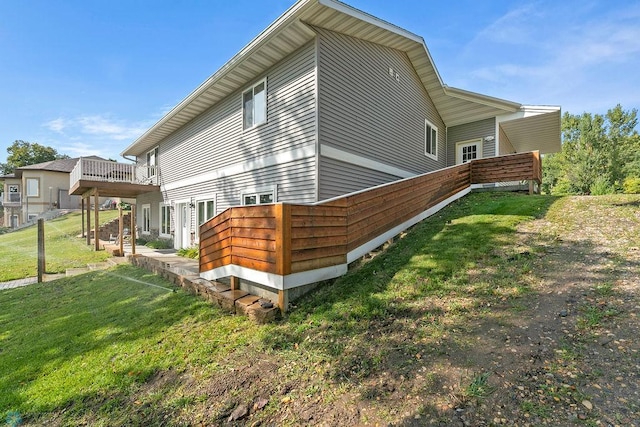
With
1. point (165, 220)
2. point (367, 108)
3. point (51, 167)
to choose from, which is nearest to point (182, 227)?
point (165, 220)

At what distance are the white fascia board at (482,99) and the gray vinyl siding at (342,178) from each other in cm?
590

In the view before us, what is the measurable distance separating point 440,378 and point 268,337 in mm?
2266

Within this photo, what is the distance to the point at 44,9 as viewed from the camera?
1006 cm

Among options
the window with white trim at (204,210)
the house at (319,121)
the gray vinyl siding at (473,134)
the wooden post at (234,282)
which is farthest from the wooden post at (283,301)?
the gray vinyl siding at (473,134)

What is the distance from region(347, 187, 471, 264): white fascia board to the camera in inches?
229

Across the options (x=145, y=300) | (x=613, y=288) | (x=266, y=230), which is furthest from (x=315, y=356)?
(x=145, y=300)

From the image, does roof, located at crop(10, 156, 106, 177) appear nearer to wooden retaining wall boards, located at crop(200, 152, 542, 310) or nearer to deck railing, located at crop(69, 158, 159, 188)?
deck railing, located at crop(69, 158, 159, 188)

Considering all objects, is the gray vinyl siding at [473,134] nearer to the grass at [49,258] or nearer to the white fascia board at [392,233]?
the white fascia board at [392,233]

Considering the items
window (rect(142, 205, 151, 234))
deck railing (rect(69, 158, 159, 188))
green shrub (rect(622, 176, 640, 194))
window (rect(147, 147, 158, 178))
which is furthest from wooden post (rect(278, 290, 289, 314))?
green shrub (rect(622, 176, 640, 194))

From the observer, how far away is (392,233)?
690cm

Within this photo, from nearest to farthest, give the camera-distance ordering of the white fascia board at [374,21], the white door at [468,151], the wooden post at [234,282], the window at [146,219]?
the wooden post at [234,282] → the white fascia board at [374,21] → the white door at [468,151] → the window at [146,219]

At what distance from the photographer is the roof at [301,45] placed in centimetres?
666

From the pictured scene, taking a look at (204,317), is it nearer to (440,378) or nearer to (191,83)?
(440,378)

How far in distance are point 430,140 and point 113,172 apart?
15412mm
